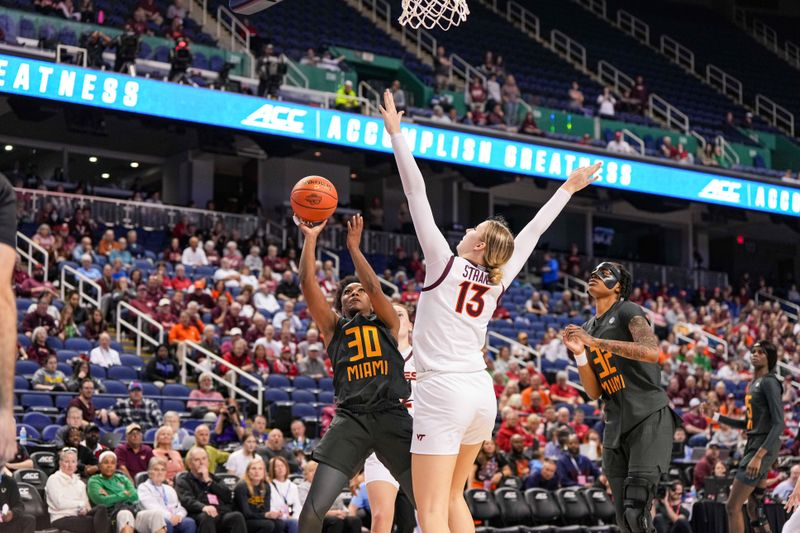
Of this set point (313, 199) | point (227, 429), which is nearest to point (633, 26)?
point (227, 429)

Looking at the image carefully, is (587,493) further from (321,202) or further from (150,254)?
(150,254)

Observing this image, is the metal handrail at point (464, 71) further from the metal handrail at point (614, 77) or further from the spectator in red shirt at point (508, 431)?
the spectator in red shirt at point (508, 431)

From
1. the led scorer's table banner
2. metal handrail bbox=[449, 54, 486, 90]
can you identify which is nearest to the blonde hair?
the led scorer's table banner

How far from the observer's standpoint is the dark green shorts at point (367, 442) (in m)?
6.38

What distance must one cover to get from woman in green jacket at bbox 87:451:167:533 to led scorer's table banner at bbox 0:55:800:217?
1049 centimetres

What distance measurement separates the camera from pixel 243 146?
24.9m

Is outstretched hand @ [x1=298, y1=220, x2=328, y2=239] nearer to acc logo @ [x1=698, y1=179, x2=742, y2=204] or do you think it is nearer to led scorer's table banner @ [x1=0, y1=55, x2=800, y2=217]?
led scorer's table banner @ [x1=0, y1=55, x2=800, y2=217]

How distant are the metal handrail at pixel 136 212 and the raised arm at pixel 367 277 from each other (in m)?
15.9

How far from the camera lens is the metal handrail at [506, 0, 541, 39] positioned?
35.1m

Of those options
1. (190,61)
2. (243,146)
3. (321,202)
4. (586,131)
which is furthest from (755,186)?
(321,202)

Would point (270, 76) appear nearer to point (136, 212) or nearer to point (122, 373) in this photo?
point (136, 212)

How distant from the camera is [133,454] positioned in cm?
1217

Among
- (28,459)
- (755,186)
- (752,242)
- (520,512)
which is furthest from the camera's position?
(752,242)

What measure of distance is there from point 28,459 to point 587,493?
661 cm
